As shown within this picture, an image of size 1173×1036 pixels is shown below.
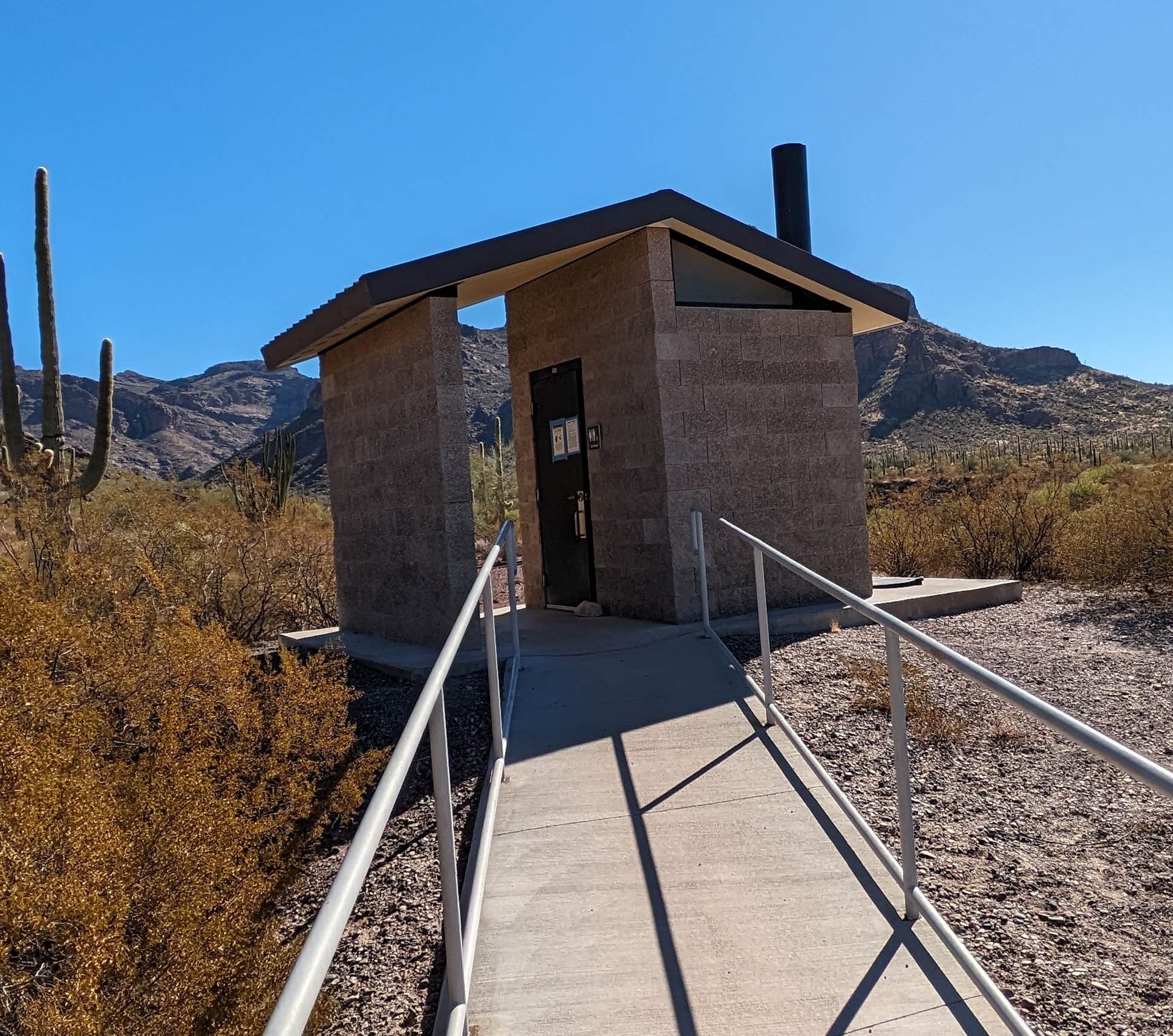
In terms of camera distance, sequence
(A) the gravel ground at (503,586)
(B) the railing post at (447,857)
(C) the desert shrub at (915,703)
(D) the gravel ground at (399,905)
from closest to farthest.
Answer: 1. (B) the railing post at (447,857)
2. (D) the gravel ground at (399,905)
3. (C) the desert shrub at (915,703)
4. (A) the gravel ground at (503,586)

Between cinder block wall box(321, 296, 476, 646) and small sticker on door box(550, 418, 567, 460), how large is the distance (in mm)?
1930

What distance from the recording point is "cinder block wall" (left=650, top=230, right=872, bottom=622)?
860 centimetres

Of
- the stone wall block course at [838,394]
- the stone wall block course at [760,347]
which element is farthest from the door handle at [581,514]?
the stone wall block course at [838,394]

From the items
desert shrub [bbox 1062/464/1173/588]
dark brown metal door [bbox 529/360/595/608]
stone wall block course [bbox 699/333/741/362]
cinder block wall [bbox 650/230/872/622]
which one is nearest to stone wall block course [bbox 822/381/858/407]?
cinder block wall [bbox 650/230/872/622]

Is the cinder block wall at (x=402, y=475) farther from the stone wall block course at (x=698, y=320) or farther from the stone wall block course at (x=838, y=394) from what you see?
the stone wall block course at (x=838, y=394)

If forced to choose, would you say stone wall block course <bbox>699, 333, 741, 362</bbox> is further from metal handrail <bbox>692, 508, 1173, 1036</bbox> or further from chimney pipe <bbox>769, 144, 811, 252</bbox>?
metal handrail <bbox>692, 508, 1173, 1036</bbox>

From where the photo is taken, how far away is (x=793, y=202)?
10898 mm

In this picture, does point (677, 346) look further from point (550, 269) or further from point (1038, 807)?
point (1038, 807)

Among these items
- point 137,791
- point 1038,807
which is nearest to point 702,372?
point 1038,807

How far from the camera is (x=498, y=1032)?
297 cm

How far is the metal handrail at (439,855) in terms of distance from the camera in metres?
1.32

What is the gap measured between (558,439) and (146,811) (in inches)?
261

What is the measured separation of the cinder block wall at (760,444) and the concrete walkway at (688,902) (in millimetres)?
2955

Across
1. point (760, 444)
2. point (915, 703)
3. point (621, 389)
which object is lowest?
point (915, 703)
